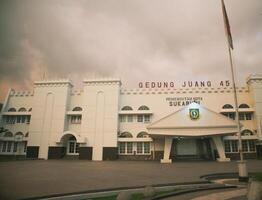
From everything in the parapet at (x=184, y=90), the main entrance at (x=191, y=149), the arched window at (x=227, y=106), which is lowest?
the main entrance at (x=191, y=149)

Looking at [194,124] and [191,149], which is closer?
[194,124]

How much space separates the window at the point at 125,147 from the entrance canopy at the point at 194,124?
8.38 m

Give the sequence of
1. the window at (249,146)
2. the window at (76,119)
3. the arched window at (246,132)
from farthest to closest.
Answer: the window at (76,119)
the arched window at (246,132)
the window at (249,146)

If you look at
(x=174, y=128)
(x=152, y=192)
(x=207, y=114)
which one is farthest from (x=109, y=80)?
(x=152, y=192)

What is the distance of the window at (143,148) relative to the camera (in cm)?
3653

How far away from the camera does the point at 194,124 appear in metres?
29.7

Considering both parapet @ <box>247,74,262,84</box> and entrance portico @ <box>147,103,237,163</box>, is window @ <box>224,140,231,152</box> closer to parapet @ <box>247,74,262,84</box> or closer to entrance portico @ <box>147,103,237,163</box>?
entrance portico @ <box>147,103,237,163</box>

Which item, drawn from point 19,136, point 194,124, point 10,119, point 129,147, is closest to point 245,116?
point 194,124

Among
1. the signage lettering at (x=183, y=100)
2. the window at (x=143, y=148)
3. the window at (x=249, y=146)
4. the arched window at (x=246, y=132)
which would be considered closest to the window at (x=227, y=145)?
the window at (x=249, y=146)

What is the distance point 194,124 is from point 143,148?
1061 cm

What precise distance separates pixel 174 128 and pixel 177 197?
20.7m

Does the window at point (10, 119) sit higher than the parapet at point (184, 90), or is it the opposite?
the parapet at point (184, 90)

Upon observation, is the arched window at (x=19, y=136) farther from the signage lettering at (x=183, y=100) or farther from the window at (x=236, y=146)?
the window at (x=236, y=146)

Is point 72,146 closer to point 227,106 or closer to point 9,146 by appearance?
point 9,146
